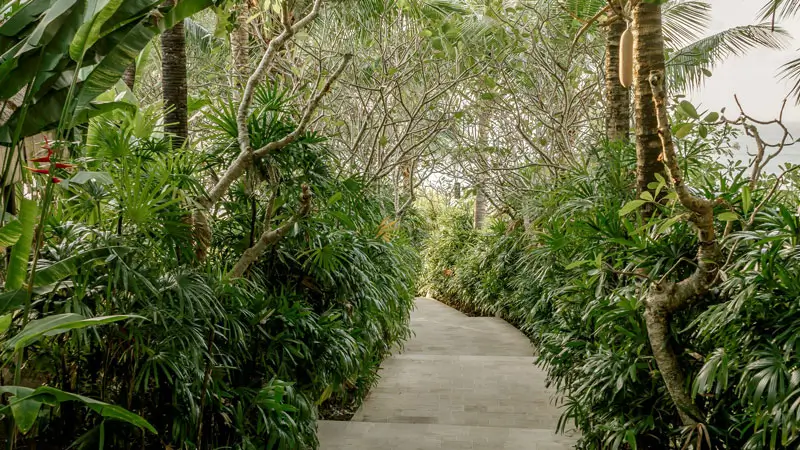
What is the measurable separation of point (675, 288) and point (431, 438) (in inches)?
81.9

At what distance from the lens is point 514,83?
8461mm

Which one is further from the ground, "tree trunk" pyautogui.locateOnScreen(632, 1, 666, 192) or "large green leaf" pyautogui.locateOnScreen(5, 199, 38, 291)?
"tree trunk" pyautogui.locateOnScreen(632, 1, 666, 192)

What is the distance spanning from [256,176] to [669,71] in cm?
789

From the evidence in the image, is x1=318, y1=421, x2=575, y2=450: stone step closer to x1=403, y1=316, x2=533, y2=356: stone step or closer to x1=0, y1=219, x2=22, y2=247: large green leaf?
x1=0, y1=219, x2=22, y2=247: large green leaf

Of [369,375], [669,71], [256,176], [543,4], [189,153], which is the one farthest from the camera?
[669,71]

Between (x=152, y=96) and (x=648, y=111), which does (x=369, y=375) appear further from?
(x=152, y=96)

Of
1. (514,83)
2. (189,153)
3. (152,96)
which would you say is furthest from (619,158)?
(152,96)

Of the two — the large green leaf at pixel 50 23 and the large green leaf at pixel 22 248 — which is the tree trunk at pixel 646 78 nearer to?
the large green leaf at pixel 50 23

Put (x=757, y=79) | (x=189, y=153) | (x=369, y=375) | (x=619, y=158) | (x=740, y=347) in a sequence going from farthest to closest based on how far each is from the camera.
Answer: (x=757, y=79)
(x=369, y=375)
(x=619, y=158)
(x=189, y=153)
(x=740, y=347)

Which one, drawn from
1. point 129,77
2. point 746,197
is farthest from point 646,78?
point 129,77

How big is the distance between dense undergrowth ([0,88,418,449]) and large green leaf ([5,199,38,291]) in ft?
0.31

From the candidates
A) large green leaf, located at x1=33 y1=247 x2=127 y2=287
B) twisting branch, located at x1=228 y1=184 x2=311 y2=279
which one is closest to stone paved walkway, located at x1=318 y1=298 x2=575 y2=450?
twisting branch, located at x1=228 y1=184 x2=311 y2=279

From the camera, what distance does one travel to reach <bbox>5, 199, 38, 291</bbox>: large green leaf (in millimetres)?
2025

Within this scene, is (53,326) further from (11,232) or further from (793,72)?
(793,72)
